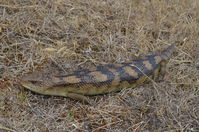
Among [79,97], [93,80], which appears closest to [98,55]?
[93,80]

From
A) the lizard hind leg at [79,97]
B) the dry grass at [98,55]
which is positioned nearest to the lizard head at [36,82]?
the dry grass at [98,55]

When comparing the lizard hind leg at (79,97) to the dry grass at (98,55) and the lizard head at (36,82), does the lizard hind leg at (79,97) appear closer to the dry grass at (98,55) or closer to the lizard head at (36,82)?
the dry grass at (98,55)

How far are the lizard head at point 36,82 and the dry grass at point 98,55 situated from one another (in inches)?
6.3

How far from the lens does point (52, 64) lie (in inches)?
208

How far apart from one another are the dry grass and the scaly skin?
15cm

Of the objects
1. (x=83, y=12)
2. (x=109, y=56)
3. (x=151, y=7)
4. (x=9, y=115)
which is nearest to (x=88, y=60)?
(x=109, y=56)

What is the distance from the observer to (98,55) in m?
5.74

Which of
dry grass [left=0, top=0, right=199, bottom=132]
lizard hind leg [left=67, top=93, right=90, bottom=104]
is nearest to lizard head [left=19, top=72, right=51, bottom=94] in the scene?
dry grass [left=0, top=0, right=199, bottom=132]

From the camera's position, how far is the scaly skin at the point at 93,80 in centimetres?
466

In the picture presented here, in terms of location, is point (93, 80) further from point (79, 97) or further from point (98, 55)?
point (98, 55)

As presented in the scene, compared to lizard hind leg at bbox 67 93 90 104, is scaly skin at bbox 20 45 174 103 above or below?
above

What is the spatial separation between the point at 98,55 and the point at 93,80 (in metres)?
0.94

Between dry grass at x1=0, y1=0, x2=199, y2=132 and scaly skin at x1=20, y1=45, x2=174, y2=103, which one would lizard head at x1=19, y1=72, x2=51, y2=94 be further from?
dry grass at x1=0, y1=0, x2=199, y2=132

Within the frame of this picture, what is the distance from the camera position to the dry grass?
448 centimetres
